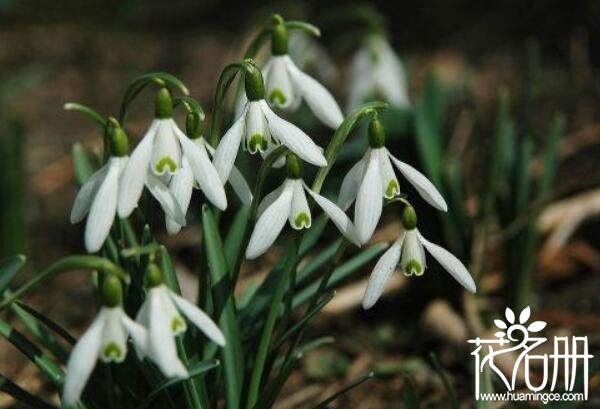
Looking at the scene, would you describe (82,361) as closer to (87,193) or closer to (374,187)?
(87,193)

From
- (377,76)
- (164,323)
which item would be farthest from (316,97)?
(377,76)

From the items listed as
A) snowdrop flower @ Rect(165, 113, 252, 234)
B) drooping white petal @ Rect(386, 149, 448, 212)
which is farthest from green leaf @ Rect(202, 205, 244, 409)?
drooping white petal @ Rect(386, 149, 448, 212)

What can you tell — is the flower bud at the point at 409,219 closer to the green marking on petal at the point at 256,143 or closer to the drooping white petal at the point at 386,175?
the drooping white petal at the point at 386,175

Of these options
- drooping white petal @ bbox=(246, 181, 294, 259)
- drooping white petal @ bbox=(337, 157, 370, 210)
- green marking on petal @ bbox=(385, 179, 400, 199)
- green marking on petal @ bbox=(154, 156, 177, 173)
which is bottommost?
drooping white petal @ bbox=(246, 181, 294, 259)

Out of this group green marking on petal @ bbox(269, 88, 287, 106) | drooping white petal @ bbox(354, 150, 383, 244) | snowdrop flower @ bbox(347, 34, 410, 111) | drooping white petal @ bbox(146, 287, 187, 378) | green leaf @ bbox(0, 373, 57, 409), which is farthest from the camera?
snowdrop flower @ bbox(347, 34, 410, 111)

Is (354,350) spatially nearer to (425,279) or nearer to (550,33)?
(425,279)

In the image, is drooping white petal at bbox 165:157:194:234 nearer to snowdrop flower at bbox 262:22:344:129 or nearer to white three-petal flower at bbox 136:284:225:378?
white three-petal flower at bbox 136:284:225:378
